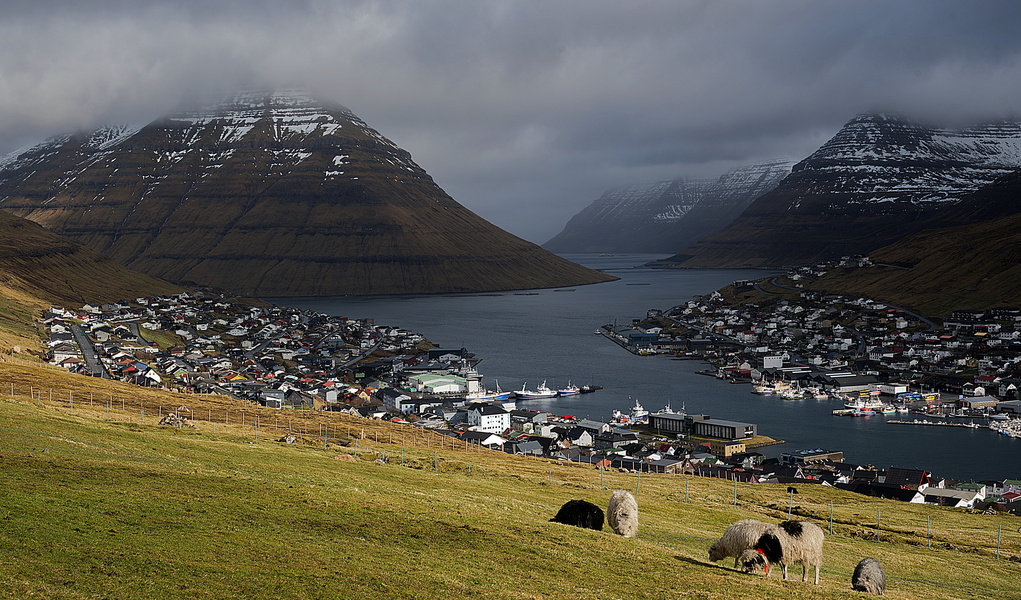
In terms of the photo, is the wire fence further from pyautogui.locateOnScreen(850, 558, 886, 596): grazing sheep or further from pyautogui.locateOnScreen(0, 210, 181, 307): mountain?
pyautogui.locateOnScreen(0, 210, 181, 307): mountain

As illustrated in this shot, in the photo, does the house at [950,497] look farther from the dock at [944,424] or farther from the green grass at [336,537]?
the dock at [944,424]

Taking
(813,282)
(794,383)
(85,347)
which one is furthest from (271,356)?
(813,282)

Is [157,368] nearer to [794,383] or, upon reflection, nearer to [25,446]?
[25,446]

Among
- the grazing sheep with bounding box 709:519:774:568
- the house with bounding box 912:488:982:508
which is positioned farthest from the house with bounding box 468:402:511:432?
the grazing sheep with bounding box 709:519:774:568

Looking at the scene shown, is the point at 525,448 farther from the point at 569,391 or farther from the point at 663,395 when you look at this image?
the point at 663,395

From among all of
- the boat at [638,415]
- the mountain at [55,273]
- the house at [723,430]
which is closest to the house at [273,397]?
the boat at [638,415]

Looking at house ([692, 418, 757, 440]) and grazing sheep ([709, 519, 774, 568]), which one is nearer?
grazing sheep ([709, 519, 774, 568])

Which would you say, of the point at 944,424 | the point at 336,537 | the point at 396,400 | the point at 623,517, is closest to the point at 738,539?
the point at 623,517
